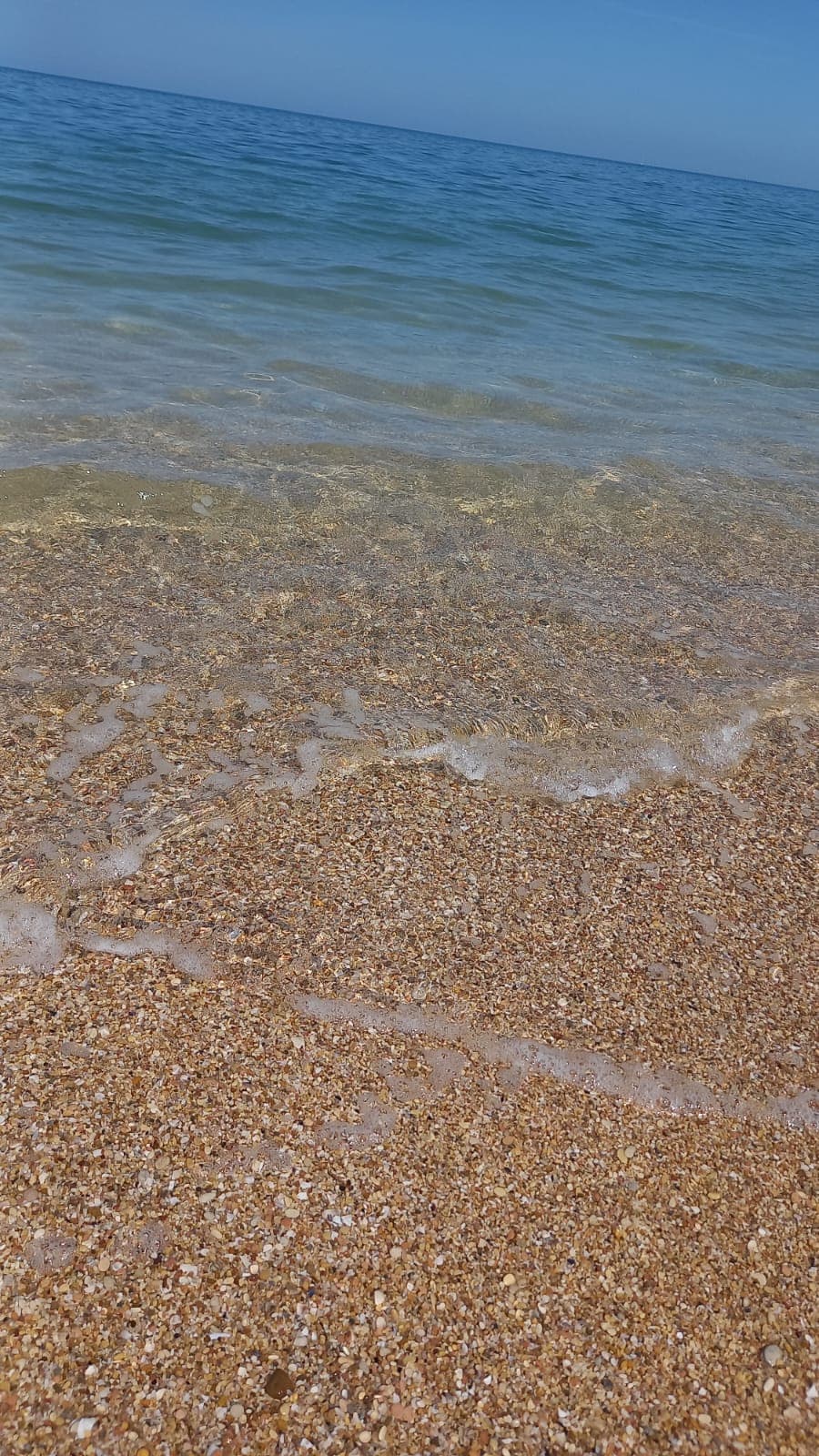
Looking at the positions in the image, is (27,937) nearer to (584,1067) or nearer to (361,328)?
(584,1067)

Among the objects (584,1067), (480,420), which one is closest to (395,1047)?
(584,1067)

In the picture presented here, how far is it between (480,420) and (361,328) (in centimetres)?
311

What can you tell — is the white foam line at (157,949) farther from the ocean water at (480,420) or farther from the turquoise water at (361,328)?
the turquoise water at (361,328)

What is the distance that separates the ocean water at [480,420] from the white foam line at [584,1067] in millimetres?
1135

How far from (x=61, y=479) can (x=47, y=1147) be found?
4.01 m

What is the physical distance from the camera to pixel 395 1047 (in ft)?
7.70

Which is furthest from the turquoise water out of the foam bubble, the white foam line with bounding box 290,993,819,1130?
the white foam line with bounding box 290,993,819,1130

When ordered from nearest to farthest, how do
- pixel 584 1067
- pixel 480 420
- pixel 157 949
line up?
1. pixel 584 1067
2. pixel 157 949
3. pixel 480 420

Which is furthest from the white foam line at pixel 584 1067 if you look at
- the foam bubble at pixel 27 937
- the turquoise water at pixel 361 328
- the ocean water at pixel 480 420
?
the turquoise water at pixel 361 328

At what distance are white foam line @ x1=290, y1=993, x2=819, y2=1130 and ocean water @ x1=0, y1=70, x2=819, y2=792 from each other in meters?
1.13

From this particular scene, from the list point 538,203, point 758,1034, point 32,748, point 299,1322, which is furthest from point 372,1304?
point 538,203

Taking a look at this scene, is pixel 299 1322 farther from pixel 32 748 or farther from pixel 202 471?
pixel 202 471

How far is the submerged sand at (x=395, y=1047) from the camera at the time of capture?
5.68ft

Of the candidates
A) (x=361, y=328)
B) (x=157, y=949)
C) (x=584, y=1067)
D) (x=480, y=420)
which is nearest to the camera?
(x=584, y=1067)
